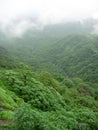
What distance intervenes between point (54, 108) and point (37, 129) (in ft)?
58.8

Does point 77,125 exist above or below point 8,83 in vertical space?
below

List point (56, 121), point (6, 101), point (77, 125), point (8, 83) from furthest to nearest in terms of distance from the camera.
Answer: point (8, 83)
point (6, 101)
point (77, 125)
point (56, 121)

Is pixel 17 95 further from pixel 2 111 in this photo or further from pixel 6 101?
pixel 2 111

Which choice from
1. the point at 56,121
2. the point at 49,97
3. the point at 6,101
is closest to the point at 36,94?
the point at 49,97

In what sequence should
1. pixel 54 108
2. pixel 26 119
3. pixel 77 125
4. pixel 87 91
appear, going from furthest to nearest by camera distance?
1. pixel 87 91
2. pixel 54 108
3. pixel 77 125
4. pixel 26 119

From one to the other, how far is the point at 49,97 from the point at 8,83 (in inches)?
351

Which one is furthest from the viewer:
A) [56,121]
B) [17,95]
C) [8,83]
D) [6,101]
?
[8,83]

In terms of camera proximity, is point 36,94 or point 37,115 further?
point 36,94

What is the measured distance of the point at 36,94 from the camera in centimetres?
4900

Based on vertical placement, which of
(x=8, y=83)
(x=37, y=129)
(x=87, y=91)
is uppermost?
(x=87, y=91)

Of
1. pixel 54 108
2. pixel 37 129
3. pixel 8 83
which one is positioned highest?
pixel 8 83

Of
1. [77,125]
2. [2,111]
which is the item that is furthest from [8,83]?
[77,125]

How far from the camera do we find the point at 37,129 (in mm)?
29391

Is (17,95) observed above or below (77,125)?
above
